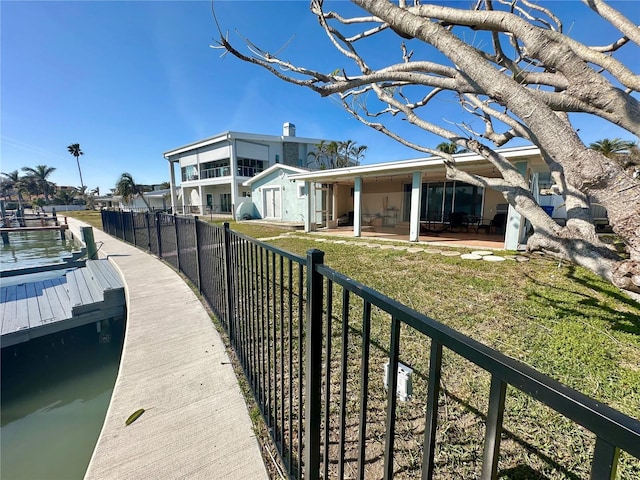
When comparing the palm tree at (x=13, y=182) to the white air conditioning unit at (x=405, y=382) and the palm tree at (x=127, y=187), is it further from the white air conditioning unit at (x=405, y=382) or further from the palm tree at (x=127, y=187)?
the white air conditioning unit at (x=405, y=382)

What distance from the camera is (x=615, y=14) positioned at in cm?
237

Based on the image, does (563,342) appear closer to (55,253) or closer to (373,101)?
(373,101)

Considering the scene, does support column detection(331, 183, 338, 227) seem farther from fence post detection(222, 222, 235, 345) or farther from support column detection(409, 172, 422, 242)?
fence post detection(222, 222, 235, 345)

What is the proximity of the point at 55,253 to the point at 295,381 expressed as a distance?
1598cm

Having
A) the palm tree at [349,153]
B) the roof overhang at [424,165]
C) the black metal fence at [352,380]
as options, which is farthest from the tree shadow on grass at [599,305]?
the palm tree at [349,153]

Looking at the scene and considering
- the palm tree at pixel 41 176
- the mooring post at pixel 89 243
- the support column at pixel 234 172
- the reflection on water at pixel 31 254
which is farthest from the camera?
the palm tree at pixel 41 176

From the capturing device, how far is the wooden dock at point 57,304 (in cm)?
474

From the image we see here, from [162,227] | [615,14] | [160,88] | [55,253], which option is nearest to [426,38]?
[615,14]

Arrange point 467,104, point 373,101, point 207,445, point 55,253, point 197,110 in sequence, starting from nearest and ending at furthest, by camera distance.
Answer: point 207,445
point 467,104
point 373,101
point 55,253
point 197,110

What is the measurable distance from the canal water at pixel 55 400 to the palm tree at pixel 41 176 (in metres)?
67.2

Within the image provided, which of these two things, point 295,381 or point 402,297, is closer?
point 295,381

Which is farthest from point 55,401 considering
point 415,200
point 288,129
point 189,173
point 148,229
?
point 189,173

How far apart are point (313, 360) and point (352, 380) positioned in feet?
4.46

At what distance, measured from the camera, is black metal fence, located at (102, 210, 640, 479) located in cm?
58
